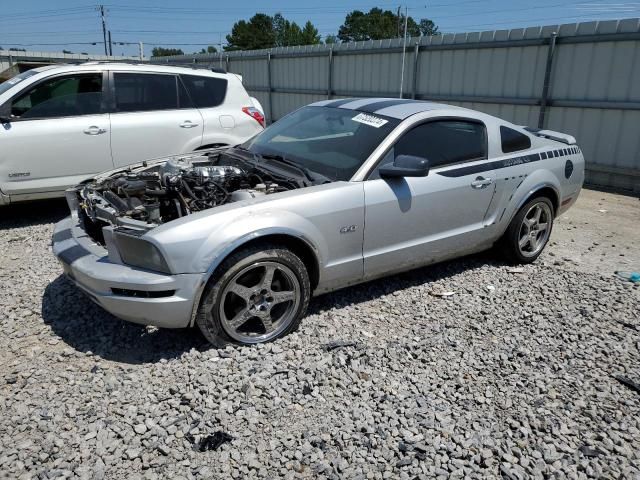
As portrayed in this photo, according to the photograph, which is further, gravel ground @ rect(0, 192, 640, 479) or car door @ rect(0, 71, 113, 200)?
car door @ rect(0, 71, 113, 200)

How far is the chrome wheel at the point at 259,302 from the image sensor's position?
344 centimetres

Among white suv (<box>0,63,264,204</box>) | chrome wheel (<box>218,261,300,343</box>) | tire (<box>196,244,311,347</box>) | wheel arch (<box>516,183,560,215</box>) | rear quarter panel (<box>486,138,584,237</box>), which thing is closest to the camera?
tire (<box>196,244,311,347</box>)

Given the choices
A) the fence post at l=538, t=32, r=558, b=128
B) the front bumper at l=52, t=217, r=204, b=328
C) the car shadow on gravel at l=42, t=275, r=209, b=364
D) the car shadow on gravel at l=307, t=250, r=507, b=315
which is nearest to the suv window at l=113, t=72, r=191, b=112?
the car shadow on gravel at l=42, t=275, r=209, b=364

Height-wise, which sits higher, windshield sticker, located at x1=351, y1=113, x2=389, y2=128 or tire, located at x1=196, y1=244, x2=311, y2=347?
windshield sticker, located at x1=351, y1=113, x2=389, y2=128

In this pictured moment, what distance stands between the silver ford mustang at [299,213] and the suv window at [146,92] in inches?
87.4

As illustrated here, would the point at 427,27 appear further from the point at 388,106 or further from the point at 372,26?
the point at 388,106

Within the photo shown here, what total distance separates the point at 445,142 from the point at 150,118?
3.94 m

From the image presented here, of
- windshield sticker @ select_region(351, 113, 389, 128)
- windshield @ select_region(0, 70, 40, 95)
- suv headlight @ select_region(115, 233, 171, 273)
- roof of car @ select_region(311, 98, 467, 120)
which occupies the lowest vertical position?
suv headlight @ select_region(115, 233, 171, 273)

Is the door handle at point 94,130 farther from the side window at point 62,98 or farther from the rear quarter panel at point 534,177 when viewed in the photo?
the rear quarter panel at point 534,177

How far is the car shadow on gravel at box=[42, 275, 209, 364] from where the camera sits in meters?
3.51

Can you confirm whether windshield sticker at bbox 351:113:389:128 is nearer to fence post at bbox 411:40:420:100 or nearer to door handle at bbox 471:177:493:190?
door handle at bbox 471:177:493:190

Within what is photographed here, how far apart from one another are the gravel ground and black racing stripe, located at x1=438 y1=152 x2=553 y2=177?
102 centimetres

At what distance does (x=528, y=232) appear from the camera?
5.19m

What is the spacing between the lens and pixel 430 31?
295ft
